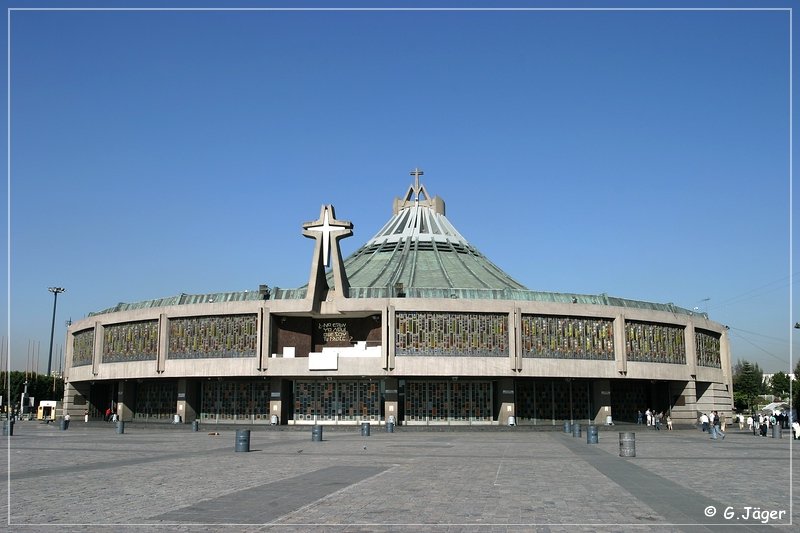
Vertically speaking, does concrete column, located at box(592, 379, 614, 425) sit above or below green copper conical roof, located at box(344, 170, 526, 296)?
below

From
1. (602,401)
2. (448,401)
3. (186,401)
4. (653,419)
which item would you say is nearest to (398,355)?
(448,401)

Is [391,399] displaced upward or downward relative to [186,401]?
upward

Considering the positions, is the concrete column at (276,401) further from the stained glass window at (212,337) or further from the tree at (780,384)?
the tree at (780,384)

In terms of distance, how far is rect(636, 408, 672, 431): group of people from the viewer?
54.2m

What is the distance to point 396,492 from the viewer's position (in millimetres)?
14688

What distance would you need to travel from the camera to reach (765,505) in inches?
515

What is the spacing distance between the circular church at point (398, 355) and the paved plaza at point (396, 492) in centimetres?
2819

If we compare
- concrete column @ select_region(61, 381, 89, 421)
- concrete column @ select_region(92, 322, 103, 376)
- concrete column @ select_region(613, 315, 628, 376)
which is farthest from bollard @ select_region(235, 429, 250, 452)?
concrete column @ select_region(61, 381, 89, 421)

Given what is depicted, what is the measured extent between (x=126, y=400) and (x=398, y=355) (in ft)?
86.1

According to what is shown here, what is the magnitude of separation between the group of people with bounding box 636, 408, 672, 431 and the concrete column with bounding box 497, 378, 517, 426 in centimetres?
1032

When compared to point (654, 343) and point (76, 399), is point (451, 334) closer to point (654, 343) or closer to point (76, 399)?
point (654, 343)

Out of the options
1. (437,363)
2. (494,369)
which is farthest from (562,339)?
(437,363)

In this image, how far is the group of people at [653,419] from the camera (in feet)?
178

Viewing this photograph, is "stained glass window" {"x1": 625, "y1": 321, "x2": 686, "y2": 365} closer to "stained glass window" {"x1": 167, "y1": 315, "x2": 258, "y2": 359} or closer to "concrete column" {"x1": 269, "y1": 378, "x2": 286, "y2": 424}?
"concrete column" {"x1": 269, "y1": 378, "x2": 286, "y2": 424}
